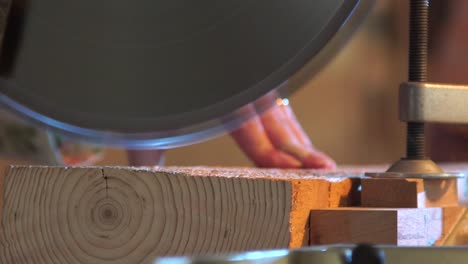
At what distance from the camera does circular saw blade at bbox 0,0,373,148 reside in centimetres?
93

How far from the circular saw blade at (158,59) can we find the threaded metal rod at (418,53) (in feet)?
0.35

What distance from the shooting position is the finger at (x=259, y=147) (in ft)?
5.45

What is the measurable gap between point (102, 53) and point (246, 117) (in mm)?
180

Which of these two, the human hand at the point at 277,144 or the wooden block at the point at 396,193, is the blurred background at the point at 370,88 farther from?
the wooden block at the point at 396,193

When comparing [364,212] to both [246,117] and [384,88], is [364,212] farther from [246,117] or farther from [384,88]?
[384,88]

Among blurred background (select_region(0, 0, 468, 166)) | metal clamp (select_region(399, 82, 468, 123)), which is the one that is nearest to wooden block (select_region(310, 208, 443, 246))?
metal clamp (select_region(399, 82, 468, 123))

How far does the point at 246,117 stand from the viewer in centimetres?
99

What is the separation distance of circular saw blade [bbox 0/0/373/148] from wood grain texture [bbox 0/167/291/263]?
0.28 ft

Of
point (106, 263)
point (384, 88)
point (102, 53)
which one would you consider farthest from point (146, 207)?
point (384, 88)

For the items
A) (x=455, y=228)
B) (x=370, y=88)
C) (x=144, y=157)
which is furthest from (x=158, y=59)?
(x=370, y=88)

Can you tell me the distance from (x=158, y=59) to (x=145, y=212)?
0.57ft

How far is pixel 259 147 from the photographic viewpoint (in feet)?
5.59

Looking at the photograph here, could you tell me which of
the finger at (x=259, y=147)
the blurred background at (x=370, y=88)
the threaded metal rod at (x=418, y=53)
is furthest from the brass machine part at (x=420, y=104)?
the blurred background at (x=370, y=88)

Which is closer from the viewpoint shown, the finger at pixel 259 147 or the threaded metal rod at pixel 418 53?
the threaded metal rod at pixel 418 53
